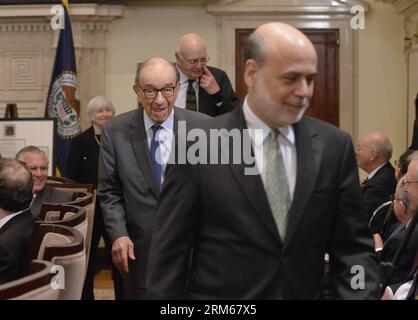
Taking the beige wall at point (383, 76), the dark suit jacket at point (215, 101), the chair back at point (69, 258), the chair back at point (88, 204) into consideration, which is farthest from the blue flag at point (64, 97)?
the chair back at point (69, 258)

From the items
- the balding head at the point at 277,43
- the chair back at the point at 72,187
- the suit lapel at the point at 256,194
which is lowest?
the chair back at the point at 72,187

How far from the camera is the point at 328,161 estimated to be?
2.21 metres

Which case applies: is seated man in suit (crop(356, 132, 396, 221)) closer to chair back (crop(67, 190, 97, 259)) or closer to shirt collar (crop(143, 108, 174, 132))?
chair back (crop(67, 190, 97, 259))

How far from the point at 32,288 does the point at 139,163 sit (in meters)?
1.58

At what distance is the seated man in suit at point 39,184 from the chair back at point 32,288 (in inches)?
109

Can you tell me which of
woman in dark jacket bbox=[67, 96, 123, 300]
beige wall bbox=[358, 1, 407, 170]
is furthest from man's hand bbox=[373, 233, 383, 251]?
beige wall bbox=[358, 1, 407, 170]

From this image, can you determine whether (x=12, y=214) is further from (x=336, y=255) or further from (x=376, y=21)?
(x=376, y=21)

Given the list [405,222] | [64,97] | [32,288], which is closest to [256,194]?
[32,288]

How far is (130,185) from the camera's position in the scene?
3721mm

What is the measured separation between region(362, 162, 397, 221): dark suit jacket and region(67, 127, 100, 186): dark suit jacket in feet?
7.01

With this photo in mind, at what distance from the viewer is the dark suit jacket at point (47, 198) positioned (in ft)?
17.0

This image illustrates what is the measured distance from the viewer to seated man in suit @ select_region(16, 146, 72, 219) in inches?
204

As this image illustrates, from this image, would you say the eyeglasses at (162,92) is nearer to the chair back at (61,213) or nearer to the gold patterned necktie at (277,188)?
the chair back at (61,213)
